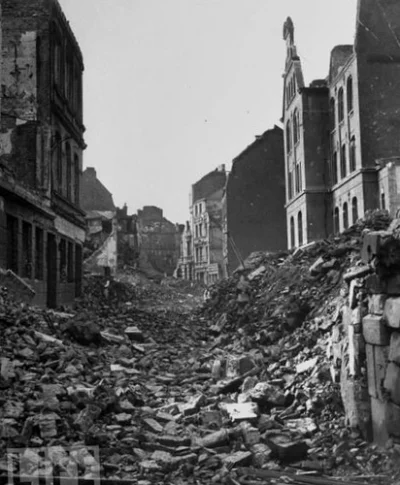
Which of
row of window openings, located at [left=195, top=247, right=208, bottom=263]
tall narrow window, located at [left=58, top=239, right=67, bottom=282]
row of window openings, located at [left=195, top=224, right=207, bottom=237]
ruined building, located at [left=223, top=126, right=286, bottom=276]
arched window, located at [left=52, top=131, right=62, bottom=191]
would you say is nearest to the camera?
arched window, located at [left=52, top=131, right=62, bottom=191]

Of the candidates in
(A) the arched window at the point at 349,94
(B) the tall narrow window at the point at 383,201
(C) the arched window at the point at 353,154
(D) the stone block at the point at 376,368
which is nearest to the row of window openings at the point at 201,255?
(C) the arched window at the point at 353,154

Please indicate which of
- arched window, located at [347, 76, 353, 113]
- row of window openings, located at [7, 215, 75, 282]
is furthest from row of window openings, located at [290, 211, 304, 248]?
→ row of window openings, located at [7, 215, 75, 282]

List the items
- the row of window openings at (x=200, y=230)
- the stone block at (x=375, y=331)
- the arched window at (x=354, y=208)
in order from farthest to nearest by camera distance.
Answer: the row of window openings at (x=200, y=230), the arched window at (x=354, y=208), the stone block at (x=375, y=331)

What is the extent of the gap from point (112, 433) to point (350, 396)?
3.16 meters

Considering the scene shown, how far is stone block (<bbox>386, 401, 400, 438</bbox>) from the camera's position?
611 cm

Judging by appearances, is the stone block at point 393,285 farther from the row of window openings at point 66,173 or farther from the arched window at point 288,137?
the arched window at point 288,137

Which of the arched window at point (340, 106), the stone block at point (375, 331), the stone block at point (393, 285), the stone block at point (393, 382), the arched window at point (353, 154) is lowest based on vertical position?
the stone block at point (393, 382)

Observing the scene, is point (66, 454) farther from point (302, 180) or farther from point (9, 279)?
point (302, 180)

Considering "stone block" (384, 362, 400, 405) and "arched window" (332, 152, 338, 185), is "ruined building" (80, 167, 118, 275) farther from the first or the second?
"stone block" (384, 362, 400, 405)

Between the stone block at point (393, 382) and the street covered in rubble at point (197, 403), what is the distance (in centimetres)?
58

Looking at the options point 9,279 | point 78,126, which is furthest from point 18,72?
point 9,279

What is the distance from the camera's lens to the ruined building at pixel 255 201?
136 ft

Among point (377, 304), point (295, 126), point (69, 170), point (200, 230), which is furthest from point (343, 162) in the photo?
point (200, 230)

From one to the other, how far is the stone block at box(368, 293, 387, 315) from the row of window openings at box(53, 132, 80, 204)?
51.7 ft
